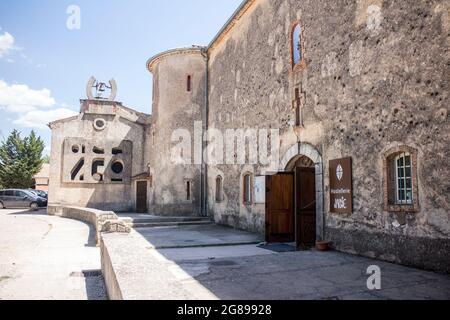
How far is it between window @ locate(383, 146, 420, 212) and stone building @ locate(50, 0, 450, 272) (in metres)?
0.02

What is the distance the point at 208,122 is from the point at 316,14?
9.26 meters

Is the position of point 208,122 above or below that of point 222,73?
below

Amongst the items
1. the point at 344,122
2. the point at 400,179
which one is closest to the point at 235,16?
the point at 344,122

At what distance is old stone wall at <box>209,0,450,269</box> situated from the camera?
6.29 metres

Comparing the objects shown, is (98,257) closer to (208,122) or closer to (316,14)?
(316,14)

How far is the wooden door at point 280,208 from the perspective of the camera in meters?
10.1

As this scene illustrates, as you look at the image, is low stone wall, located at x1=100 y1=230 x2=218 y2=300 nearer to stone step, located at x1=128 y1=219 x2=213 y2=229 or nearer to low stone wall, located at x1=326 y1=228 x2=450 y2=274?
low stone wall, located at x1=326 y1=228 x2=450 y2=274

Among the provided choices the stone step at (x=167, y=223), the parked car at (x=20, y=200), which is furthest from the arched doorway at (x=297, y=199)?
the parked car at (x=20, y=200)

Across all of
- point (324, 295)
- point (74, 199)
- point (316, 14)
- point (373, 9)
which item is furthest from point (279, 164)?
point (74, 199)

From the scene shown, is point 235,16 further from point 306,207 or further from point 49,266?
point 49,266

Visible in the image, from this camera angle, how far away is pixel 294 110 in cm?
1037

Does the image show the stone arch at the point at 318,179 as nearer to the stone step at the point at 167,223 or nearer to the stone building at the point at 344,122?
the stone building at the point at 344,122
